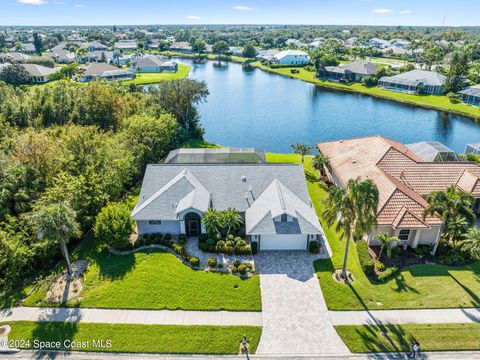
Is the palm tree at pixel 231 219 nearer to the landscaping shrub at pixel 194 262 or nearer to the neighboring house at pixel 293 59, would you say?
the landscaping shrub at pixel 194 262

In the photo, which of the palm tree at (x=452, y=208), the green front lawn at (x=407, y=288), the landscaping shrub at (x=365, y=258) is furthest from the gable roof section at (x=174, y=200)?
the palm tree at (x=452, y=208)

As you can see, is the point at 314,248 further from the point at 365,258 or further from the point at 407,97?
the point at 407,97

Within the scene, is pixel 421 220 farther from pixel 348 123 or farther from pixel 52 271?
pixel 348 123

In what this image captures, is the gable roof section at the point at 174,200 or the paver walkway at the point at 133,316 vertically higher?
the gable roof section at the point at 174,200

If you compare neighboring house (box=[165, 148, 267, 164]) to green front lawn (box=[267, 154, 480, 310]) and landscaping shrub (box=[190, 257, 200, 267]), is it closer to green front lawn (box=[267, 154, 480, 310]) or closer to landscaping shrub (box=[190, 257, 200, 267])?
landscaping shrub (box=[190, 257, 200, 267])

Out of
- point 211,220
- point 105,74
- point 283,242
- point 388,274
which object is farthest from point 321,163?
point 105,74

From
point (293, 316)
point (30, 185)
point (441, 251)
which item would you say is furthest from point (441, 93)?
point (30, 185)
